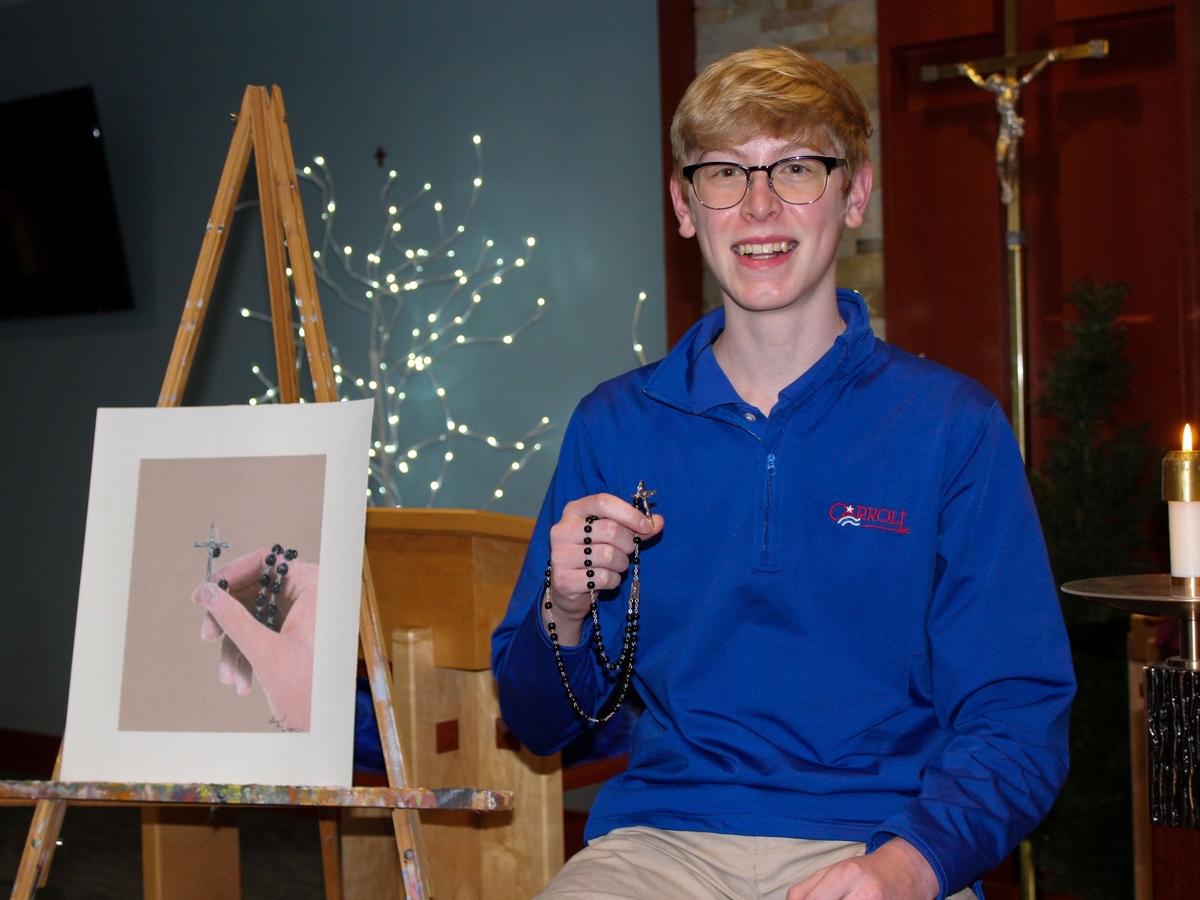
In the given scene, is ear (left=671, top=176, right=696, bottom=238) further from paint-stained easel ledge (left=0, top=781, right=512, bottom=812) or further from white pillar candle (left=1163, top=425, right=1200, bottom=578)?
paint-stained easel ledge (left=0, top=781, right=512, bottom=812)

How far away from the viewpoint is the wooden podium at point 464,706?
1.88m

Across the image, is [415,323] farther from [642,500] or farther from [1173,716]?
[1173,716]

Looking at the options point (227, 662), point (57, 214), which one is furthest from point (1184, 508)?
point (57, 214)

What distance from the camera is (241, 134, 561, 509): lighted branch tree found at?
3.70 metres

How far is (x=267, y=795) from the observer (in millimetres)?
1759

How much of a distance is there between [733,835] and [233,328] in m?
3.27

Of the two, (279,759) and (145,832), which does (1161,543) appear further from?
(145,832)

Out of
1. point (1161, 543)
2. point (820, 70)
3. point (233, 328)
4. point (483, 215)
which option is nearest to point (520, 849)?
point (820, 70)

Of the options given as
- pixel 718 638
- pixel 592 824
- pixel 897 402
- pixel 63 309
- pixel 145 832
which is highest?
pixel 63 309

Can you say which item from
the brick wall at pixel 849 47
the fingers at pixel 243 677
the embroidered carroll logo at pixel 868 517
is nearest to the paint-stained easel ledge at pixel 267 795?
the fingers at pixel 243 677

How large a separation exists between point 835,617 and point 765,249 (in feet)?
1.32

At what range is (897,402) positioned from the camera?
134cm

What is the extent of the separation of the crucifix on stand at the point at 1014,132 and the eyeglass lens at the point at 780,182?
1.61 m

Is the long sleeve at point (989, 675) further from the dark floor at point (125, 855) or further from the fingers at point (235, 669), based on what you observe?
the dark floor at point (125, 855)
